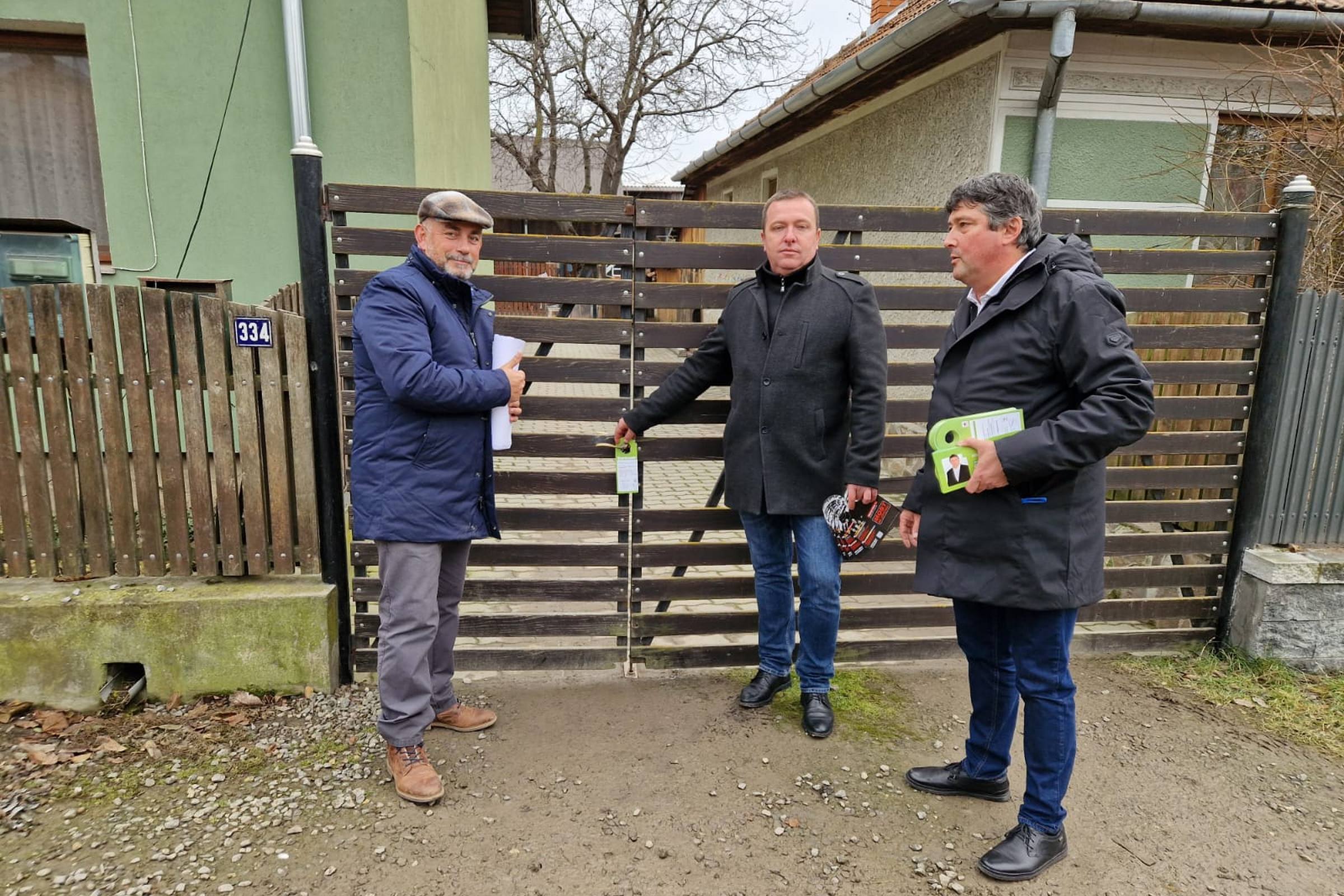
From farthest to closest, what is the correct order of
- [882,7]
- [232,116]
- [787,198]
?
[882,7] → [232,116] → [787,198]

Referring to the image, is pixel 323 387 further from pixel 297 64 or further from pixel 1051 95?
pixel 1051 95

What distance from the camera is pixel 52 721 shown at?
3096 mm

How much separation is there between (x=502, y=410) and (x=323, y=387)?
893mm

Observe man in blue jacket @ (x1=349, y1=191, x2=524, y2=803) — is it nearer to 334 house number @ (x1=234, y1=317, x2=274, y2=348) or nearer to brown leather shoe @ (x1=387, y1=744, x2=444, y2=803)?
brown leather shoe @ (x1=387, y1=744, x2=444, y2=803)

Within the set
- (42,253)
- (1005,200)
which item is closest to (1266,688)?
(1005,200)

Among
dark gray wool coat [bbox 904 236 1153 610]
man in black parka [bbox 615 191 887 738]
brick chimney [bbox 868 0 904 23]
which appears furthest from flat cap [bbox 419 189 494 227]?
brick chimney [bbox 868 0 904 23]

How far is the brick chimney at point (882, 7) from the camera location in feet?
33.6

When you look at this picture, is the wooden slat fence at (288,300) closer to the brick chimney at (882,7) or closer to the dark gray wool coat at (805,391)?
the dark gray wool coat at (805,391)

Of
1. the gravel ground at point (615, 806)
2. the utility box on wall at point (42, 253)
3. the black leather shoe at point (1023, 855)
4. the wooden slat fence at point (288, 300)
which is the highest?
the utility box on wall at point (42, 253)

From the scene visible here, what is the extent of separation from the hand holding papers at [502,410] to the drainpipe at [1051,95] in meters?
4.48

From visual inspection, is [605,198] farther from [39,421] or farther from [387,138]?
[387,138]

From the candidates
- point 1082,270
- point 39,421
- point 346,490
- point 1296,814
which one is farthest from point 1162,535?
point 39,421

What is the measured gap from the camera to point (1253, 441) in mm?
3824

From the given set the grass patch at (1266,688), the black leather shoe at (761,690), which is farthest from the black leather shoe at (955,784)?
the grass patch at (1266,688)
